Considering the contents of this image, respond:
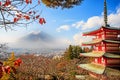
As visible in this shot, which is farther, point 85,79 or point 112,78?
point 85,79

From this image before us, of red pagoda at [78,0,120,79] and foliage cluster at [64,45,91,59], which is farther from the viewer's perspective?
foliage cluster at [64,45,91,59]

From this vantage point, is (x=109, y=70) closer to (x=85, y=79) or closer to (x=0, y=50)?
(x=85, y=79)

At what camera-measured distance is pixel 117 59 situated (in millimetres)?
21281

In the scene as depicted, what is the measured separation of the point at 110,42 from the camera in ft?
70.7

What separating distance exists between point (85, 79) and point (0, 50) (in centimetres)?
1936

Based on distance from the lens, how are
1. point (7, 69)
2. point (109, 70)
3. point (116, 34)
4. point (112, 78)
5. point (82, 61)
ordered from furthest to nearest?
1. point (82, 61)
2. point (116, 34)
3. point (109, 70)
4. point (112, 78)
5. point (7, 69)

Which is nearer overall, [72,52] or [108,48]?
[108,48]

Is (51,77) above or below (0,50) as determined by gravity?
below

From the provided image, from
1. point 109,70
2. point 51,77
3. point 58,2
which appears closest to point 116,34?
point 109,70

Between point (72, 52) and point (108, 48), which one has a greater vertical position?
point (108, 48)

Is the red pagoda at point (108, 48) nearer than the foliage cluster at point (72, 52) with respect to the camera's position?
Yes

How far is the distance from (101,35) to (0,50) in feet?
62.4

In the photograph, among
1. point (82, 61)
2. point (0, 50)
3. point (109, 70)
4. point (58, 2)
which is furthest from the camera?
point (82, 61)

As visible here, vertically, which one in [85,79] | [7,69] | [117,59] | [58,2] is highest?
[58,2]
